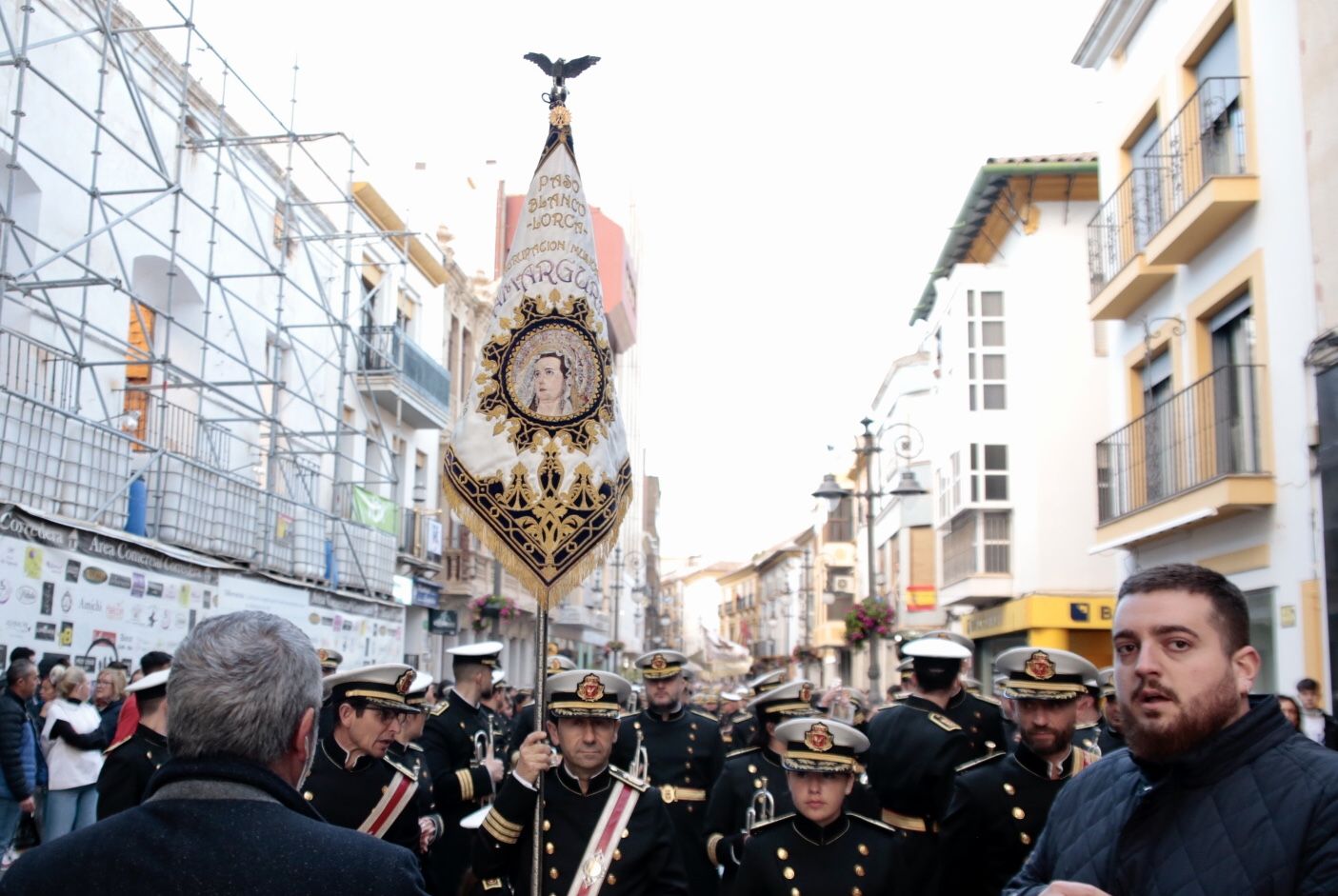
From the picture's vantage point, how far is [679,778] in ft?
32.5

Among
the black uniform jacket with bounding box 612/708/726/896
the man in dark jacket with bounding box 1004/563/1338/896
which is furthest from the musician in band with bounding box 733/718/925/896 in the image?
the black uniform jacket with bounding box 612/708/726/896

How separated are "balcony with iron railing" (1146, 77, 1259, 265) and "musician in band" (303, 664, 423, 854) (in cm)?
1145

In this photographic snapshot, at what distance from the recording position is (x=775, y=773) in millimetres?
8555

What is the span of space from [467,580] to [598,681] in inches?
1111

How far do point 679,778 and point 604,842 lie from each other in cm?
387

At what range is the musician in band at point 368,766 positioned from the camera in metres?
6.81

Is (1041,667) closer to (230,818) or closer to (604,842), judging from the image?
(604,842)

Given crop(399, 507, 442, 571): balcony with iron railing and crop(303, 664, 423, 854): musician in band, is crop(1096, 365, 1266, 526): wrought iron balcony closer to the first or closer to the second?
crop(303, 664, 423, 854): musician in band

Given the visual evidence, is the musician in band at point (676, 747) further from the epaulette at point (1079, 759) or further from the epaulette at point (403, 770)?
the epaulette at point (1079, 759)

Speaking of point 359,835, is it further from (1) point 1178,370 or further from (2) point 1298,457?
(1) point 1178,370

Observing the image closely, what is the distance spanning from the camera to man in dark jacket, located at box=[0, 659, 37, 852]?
10.9 meters

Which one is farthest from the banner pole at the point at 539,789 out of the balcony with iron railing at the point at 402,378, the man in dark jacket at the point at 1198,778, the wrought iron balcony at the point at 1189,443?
the balcony with iron railing at the point at 402,378

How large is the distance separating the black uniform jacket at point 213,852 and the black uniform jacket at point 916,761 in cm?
560

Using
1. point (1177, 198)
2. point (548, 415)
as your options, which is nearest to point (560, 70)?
point (548, 415)
